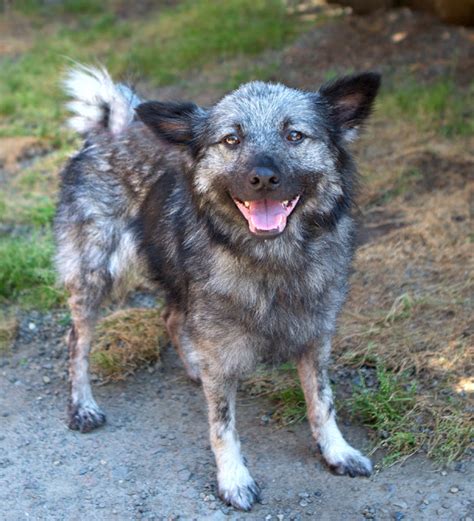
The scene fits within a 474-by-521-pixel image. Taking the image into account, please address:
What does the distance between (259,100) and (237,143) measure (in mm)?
216

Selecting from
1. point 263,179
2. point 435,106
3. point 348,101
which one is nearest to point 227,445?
point 263,179

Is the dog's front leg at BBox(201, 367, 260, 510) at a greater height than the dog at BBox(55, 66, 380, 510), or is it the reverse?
the dog at BBox(55, 66, 380, 510)

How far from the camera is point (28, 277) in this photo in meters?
5.73

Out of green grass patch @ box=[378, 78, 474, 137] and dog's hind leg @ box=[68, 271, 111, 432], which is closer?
dog's hind leg @ box=[68, 271, 111, 432]

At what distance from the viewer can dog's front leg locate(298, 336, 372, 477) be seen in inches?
156

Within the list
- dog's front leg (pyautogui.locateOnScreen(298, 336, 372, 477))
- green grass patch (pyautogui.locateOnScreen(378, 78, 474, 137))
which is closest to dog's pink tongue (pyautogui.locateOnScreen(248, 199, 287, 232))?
dog's front leg (pyautogui.locateOnScreen(298, 336, 372, 477))

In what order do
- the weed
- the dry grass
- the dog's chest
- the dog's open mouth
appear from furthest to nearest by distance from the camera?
the weed
the dry grass
the dog's chest
the dog's open mouth

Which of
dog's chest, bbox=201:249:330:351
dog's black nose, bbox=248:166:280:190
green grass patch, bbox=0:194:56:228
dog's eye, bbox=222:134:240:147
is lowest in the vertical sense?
green grass patch, bbox=0:194:56:228

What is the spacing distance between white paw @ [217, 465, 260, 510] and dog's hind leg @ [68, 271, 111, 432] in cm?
92

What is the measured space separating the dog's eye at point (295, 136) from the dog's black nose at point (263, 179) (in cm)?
29

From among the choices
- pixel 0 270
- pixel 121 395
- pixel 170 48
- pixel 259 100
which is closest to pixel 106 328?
pixel 121 395

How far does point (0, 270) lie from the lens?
5.71m

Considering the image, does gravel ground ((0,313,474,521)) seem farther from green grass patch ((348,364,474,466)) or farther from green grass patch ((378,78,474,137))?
green grass patch ((378,78,474,137))

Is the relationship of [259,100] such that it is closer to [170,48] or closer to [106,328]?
[106,328]
